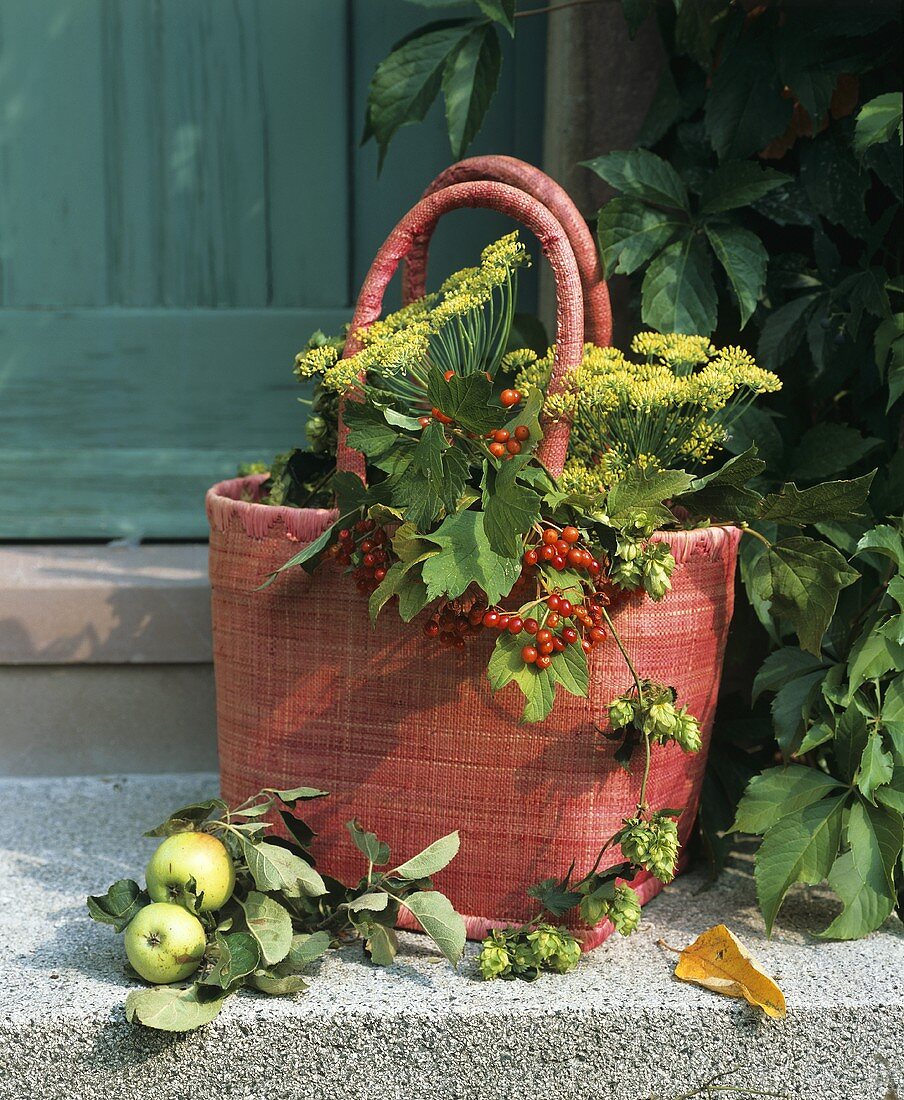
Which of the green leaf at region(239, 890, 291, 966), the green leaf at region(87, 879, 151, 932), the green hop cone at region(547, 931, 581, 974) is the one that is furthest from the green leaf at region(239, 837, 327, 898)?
the green hop cone at region(547, 931, 581, 974)

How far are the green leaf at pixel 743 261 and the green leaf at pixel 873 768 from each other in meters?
0.54

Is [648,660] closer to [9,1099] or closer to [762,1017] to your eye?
[762,1017]

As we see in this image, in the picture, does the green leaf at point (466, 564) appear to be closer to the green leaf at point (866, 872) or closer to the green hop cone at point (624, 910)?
the green hop cone at point (624, 910)

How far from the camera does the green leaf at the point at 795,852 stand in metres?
1.18

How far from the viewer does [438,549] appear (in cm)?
109

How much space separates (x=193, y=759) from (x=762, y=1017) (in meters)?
1.00

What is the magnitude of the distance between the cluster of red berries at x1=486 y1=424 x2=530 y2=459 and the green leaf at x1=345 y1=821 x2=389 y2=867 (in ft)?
1.44

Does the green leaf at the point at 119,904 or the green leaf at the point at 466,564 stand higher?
the green leaf at the point at 466,564

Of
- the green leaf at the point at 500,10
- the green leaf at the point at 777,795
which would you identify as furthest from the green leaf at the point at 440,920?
the green leaf at the point at 500,10

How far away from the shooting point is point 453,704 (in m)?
1.19

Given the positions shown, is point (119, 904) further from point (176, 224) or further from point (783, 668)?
point (176, 224)

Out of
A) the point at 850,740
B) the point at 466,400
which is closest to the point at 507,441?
the point at 466,400

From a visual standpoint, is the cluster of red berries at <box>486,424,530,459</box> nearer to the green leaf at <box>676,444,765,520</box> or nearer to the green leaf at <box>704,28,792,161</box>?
the green leaf at <box>676,444,765,520</box>

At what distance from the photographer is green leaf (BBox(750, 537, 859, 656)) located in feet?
3.71
